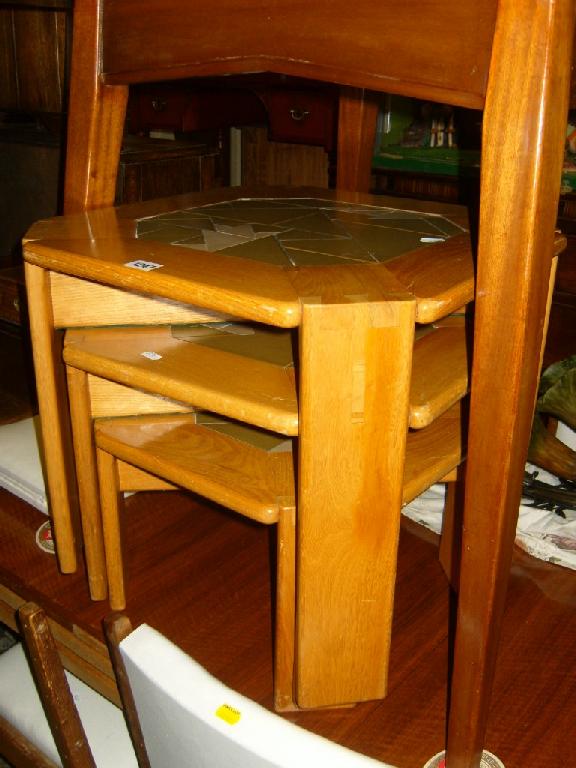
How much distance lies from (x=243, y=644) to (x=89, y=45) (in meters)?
0.70

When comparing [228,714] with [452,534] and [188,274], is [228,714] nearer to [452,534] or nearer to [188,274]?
[188,274]

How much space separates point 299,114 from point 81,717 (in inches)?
47.9

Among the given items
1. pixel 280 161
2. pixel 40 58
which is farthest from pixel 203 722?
pixel 280 161

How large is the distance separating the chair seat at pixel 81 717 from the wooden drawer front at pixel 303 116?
1.14m

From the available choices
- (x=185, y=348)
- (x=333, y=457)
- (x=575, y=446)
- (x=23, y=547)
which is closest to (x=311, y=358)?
(x=333, y=457)

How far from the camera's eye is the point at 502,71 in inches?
19.5

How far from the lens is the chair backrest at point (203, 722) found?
0.47m

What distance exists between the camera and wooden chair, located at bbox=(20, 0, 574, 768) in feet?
1.64

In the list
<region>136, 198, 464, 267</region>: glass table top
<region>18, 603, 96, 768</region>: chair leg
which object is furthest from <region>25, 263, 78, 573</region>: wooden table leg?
<region>18, 603, 96, 768</region>: chair leg

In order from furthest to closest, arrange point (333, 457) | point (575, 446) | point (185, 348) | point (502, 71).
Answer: point (575, 446) → point (185, 348) → point (333, 457) → point (502, 71)

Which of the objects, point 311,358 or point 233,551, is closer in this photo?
point 311,358

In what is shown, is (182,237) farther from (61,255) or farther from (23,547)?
(23,547)

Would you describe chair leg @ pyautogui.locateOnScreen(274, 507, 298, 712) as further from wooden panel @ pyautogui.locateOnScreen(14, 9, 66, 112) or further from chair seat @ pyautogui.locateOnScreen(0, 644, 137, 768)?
wooden panel @ pyautogui.locateOnScreen(14, 9, 66, 112)

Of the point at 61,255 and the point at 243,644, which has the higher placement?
the point at 61,255
